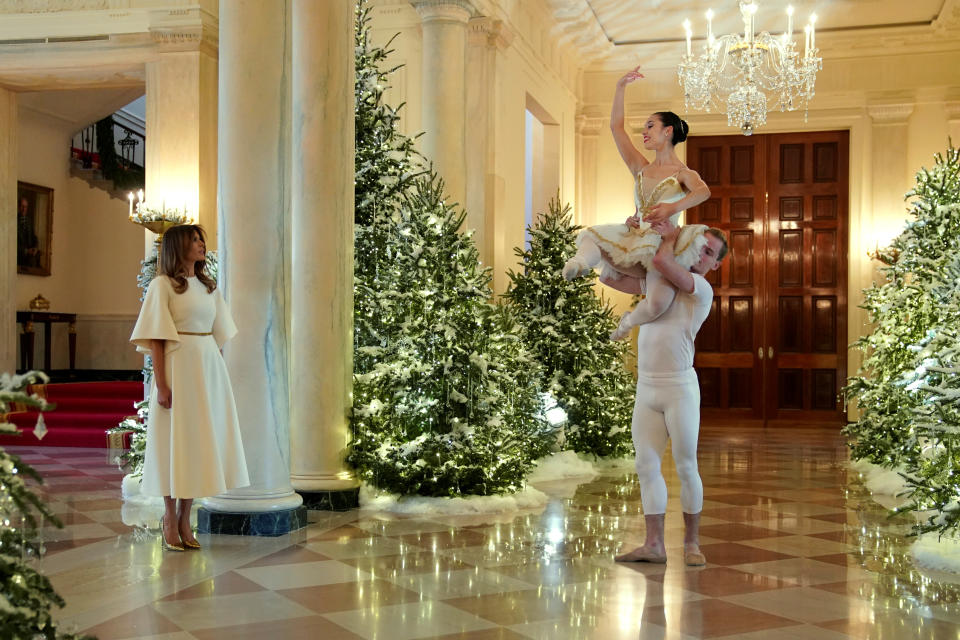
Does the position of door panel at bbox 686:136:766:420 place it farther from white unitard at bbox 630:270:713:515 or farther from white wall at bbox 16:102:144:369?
white unitard at bbox 630:270:713:515

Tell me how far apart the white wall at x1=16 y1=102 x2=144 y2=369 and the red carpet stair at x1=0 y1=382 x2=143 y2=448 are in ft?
11.5

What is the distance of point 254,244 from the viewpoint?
611cm

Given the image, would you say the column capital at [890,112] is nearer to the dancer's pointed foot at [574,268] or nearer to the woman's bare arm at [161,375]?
the dancer's pointed foot at [574,268]

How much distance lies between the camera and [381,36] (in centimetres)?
1141

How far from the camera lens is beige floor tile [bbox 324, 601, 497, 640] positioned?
3.93 metres

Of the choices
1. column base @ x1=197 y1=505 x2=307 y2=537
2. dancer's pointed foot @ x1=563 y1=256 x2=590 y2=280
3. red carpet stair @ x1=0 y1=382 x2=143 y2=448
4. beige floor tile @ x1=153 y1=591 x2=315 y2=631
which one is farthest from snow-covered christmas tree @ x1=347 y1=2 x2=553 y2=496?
red carpet stair @ x1=0 y1=382 x2=143 y2=448

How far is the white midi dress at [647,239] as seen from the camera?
5.09 meters

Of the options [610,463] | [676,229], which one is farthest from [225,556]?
[610,463]

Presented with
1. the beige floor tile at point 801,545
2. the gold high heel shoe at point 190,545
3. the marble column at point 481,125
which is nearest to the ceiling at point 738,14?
the marble column at point 481,125

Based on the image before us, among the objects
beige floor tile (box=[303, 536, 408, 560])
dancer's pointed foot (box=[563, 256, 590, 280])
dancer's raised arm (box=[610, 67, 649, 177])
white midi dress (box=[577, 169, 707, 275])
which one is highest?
dancer's raised arm (box=[610, 67, 649, 177])

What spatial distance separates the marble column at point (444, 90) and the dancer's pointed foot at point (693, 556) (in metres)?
5.61

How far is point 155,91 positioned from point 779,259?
952 cm

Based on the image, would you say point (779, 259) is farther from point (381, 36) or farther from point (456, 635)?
point (456, 635)

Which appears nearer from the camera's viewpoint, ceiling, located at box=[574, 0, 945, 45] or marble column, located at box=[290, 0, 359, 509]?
marble column, located at box=[290, 0, 359, 509]
